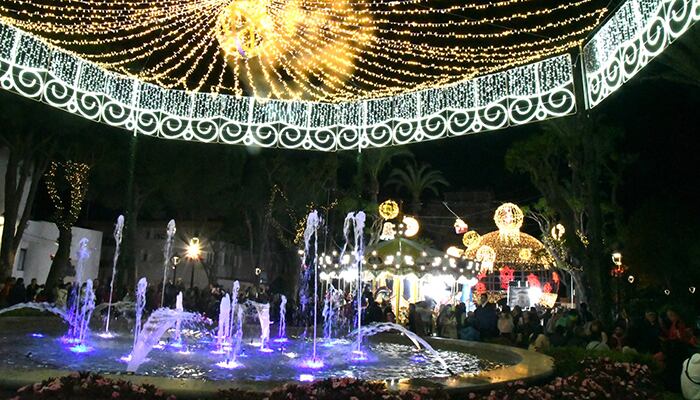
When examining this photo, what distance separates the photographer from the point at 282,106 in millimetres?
13141

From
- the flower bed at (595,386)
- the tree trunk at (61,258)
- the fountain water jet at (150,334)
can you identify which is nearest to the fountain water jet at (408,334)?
the flower bed at (595,386)

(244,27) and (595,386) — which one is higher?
(244,27)

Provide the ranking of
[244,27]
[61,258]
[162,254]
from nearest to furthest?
[244,27]
[61,258]
[162,254]

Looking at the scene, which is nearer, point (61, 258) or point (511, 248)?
point (61, 258)

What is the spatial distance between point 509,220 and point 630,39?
1630 cm

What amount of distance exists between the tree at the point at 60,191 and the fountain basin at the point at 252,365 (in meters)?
11.1

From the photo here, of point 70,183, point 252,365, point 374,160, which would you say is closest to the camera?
point 252,365

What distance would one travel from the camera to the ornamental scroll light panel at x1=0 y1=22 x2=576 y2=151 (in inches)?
411

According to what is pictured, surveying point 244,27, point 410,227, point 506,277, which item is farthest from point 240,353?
point 506,277

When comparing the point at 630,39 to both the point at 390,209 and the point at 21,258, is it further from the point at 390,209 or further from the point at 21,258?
the point at 21,258

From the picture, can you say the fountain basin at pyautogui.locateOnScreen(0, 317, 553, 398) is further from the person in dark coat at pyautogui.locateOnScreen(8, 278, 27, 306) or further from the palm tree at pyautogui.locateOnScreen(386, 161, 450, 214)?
the palm tree at pyautogui.locateOnScreen(386, 161, 450, 214)

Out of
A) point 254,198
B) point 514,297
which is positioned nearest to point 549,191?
point 514,297

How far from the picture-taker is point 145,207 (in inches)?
1182

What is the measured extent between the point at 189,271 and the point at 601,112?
33336 millimetres
